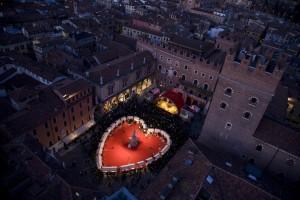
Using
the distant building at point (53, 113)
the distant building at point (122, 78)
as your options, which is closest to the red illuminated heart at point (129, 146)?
the distant building at point (53, 113)

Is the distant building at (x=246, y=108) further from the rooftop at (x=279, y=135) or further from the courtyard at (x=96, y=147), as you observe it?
the courtyard at (x=96, y=147)

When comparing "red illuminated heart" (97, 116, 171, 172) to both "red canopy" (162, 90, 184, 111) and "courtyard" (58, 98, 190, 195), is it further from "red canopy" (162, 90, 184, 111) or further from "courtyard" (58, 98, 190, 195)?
"red canopy" (162, 90, 184, 111)

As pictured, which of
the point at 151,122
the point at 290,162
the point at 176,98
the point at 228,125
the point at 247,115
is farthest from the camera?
the point at 176,98

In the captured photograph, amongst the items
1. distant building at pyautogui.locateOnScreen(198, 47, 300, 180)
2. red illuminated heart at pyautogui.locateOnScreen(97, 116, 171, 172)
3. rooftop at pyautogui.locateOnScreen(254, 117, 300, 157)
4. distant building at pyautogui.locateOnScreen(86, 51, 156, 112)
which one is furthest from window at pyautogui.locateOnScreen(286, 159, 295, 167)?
Answer: distant building at pyautogui.locateOnScreen(86, 51, 156, 112)

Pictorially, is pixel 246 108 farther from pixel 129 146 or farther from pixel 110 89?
pixel 110 89

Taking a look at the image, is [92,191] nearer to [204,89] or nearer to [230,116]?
[230,116]


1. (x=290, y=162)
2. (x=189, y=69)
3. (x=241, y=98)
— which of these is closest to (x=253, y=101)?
(x=241, y=98)

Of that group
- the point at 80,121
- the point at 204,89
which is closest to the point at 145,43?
the point at 204,89
